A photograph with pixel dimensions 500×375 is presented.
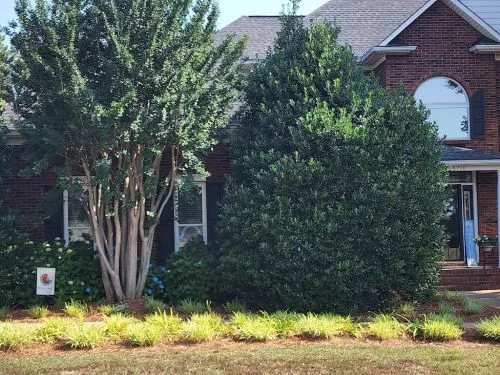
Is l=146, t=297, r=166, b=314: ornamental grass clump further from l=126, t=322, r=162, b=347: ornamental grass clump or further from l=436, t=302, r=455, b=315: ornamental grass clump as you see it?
l=436, t=302, r=455, b=315: ornamental grass clump

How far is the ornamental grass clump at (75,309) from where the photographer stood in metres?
9.64

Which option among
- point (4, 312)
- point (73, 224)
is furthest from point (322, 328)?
point (73, 224)

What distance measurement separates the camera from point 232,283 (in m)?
10.2

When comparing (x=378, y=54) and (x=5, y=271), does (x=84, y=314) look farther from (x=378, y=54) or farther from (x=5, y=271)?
(x=378, y=54)

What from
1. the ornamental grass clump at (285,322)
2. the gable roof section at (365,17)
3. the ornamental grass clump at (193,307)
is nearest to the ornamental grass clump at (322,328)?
the ornamental grass clump at (285,322)

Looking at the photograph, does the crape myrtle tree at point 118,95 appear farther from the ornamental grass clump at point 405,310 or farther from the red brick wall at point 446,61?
the red brick wall at point 446,61

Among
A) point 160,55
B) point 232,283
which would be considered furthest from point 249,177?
point 160,55

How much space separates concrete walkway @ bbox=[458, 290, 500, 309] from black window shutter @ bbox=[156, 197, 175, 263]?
6.01m

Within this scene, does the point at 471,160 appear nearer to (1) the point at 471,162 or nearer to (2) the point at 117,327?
(1) the point at 471,162

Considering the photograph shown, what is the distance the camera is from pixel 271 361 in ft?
22.8

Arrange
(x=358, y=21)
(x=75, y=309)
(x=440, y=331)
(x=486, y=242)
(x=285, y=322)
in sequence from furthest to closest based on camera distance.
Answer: (x=358, y=21) → (x=486, y=242) → (x=75, y=309) → (x=285, y=322) → (x=440, y=331)

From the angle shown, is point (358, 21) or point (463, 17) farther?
point (358, 21)

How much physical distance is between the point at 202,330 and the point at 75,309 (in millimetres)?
2730

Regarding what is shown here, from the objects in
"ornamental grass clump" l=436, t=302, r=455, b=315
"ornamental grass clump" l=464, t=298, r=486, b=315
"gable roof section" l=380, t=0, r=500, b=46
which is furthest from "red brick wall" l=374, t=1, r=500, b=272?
"ornamental grass clump" l=436, t=302, r=455, b=315
